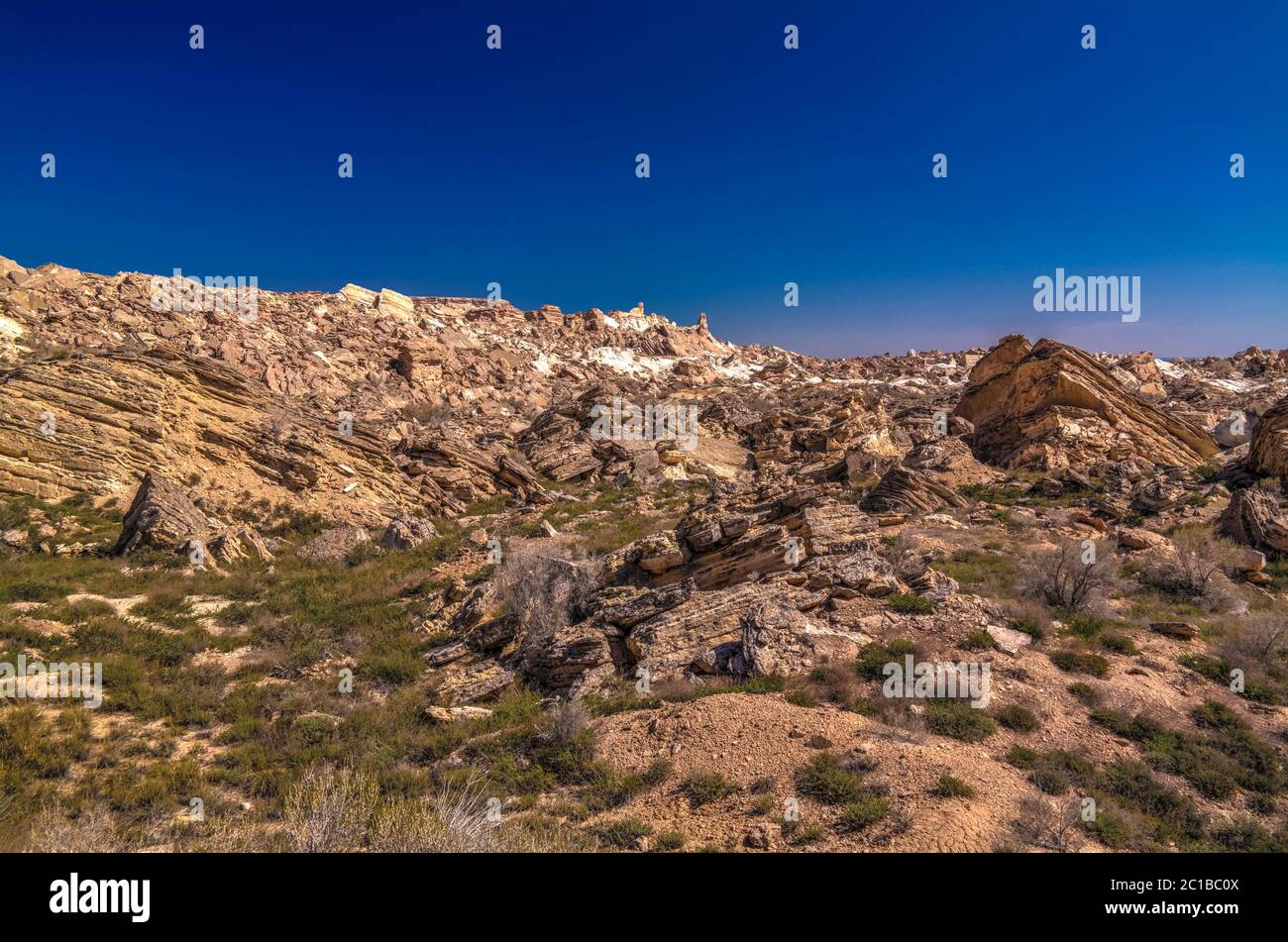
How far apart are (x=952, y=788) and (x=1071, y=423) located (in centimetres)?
2484

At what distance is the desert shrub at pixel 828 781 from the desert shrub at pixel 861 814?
0.55 feet

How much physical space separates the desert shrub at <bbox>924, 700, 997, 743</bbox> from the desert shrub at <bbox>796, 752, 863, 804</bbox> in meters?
1.61

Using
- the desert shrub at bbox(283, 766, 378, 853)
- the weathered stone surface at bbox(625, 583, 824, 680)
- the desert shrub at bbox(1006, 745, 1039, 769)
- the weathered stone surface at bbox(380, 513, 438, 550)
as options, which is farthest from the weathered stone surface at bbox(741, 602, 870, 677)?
the weathered stone surface at bbox(380, 513, 438, 550)

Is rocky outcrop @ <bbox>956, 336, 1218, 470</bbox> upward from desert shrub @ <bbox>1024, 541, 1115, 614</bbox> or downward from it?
upward

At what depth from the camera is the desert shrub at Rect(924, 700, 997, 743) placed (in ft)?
22.0

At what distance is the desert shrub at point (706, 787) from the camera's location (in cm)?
596

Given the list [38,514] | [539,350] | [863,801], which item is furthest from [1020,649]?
[539,350]

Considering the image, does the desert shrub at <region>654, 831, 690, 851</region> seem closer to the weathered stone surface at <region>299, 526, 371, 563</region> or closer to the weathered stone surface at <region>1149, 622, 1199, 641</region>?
the weathered stone surface at <region>1149, 622, 1199, 641</region>

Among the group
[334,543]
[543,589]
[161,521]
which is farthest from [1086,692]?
[161,521]

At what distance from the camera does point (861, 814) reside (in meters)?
5.29

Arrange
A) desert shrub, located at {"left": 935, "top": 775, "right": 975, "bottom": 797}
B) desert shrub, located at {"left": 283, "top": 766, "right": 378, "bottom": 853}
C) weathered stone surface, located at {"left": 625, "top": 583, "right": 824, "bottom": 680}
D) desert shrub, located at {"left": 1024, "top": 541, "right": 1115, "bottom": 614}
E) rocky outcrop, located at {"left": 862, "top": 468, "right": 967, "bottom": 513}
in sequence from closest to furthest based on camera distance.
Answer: desert shrub, located at {"left": 283, "top": 766, "right": 378, "bottom": 853} < desert shrub, located at {"left": 935, "top": 775, "right": 975, "bottom": 797} < weathered stone surface, located at {"left": 625, "top": 583, "right": 824, "bottom": 680} < desert shrub, located at {"left": 1024, "top": 541, "right": 1115, "bottom": 614} < rocky outcrop, located at {"left": 862, "top": 468, "right": 967, "bottom": 513}

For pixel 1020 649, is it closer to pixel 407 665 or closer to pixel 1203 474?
pixel 407 665

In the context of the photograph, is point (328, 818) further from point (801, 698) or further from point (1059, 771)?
point (1059, 771)
